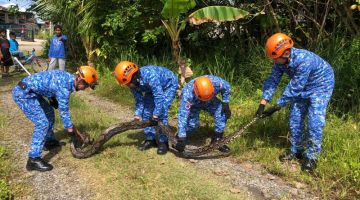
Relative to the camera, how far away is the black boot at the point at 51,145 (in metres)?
6.31

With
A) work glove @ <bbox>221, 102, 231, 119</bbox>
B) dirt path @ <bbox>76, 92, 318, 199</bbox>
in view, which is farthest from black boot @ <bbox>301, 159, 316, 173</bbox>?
work glove @ <bbox>221, 102, 231, 119</bbox>

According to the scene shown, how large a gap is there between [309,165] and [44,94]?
3869 mm

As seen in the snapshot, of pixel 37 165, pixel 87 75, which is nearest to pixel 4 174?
pixel 37 165

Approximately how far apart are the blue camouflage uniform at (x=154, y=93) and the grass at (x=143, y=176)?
512 millimetres

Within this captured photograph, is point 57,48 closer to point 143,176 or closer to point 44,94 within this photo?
point 44,94

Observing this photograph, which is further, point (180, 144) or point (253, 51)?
point (253, 51)

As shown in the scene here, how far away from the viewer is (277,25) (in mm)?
8711

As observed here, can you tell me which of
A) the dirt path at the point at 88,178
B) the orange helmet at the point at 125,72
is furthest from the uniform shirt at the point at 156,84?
the dirt path at the point at 88,178

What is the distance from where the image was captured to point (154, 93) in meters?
5.81

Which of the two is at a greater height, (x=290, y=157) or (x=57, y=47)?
(x=57, y=47)

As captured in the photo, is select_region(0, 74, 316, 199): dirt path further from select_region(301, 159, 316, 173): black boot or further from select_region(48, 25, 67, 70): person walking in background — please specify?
select_region(48, 25, 67, 70): person walking in background

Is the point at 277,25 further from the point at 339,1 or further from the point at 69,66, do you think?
the point at 69,66

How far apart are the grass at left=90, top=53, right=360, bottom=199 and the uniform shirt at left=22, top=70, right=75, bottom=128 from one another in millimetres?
2622

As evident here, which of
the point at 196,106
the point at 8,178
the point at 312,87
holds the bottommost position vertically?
the point at 8,178
